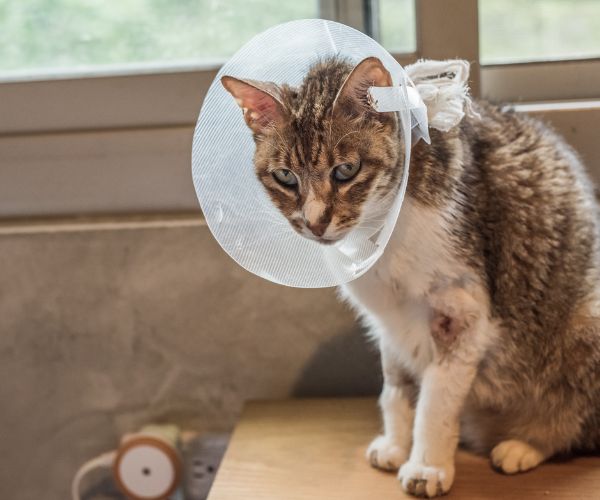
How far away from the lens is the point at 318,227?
97cm

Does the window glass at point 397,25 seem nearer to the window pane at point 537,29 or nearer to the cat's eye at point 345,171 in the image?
the window pane at point 537,29

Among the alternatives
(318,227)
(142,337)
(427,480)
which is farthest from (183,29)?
(427,480)

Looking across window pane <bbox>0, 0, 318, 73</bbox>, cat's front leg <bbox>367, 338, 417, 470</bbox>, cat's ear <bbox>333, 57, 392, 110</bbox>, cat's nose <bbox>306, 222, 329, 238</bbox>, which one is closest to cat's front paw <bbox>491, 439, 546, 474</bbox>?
cat's front leg <bbox>367, 338, 417, 470</bbox>

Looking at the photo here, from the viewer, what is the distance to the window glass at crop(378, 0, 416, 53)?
1.40 metres

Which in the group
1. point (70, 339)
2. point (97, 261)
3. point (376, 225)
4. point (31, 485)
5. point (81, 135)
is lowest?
Result: point (31, 485)

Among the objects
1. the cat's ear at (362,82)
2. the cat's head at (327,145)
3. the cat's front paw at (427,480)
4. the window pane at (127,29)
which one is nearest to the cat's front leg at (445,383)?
the cat's front paw at (427,480)

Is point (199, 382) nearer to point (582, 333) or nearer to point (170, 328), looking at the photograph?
point (170, 328)

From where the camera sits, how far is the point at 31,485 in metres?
1.57

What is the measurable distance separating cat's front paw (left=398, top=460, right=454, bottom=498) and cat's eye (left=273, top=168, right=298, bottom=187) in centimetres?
45

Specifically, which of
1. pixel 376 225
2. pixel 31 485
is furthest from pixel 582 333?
pixel 31 485

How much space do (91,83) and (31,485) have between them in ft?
2.64

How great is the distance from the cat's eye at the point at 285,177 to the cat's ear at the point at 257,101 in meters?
0.06

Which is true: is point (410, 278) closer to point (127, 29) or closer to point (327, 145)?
point (327, 145)

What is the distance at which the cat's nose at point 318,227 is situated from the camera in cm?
97
